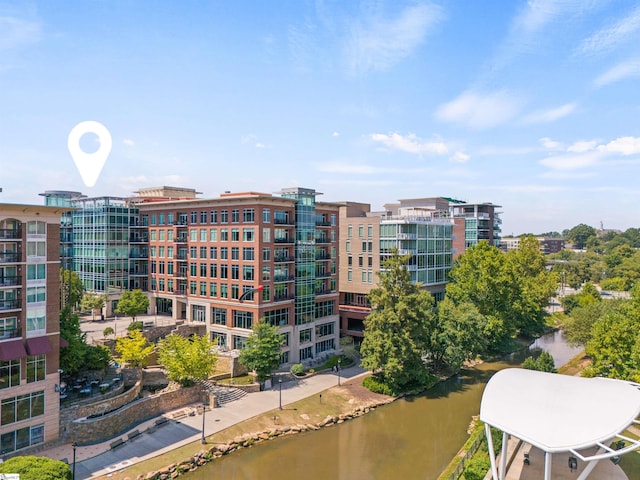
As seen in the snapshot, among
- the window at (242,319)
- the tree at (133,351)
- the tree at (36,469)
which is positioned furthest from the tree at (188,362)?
the tree at (36,469)

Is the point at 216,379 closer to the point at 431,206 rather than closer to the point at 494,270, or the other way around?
the point at 494,270

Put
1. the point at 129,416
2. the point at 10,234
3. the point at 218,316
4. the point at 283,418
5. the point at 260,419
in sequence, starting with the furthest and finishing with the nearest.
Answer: the point at 218,316 → the point at 283,418 → the point at 260,419 → the point at 129,416 → the point at 10,234

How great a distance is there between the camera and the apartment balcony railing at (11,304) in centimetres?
2655

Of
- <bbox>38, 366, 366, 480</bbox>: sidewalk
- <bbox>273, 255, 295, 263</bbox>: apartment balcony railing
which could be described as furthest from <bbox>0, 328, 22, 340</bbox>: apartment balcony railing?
<bbox>273, 255, 295, 263</bbox>: apartment balcony railing

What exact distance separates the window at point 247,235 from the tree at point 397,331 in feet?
40.6

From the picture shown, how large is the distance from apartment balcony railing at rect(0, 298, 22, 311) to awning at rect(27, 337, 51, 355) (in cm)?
205

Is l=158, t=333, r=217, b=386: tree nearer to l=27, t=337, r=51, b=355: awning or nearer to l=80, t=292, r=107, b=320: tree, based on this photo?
l=27, t=337, r=51, b=355: awning

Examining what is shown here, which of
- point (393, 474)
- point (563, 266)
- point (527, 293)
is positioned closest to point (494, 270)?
point (527, 293)

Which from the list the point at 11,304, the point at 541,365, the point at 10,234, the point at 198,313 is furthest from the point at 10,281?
the point at 541,365

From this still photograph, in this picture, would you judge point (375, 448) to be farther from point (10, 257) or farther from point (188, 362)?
point (10, 257)

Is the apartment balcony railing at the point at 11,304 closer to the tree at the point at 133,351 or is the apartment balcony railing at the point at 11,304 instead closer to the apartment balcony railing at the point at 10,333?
the apartment balcony railing at the point at 10,333

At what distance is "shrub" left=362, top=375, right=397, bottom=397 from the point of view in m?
39.4

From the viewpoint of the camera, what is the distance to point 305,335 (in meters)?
46.5

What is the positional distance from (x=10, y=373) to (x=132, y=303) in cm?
2245
